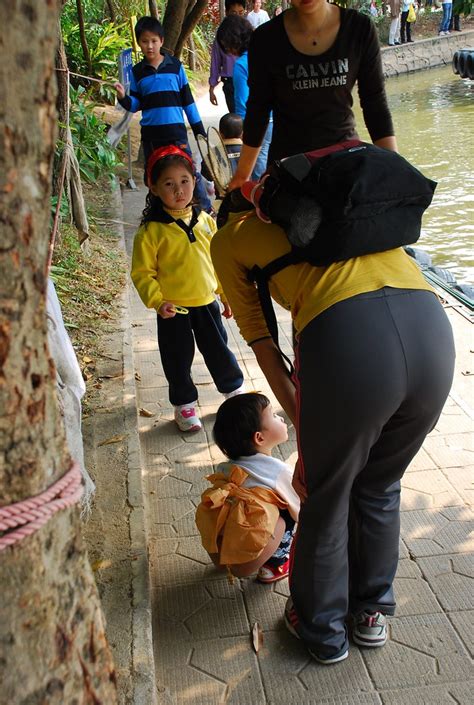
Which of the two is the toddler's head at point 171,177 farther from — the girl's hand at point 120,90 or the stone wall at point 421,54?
the stone wall at point 421,54

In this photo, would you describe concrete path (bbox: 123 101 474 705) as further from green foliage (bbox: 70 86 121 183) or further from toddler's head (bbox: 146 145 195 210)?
green foliage (bbox: 70 86 121 183)

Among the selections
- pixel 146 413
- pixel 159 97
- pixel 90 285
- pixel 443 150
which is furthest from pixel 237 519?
pixel 443 150

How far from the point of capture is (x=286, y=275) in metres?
2.28

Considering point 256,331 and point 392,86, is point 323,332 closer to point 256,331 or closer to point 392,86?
point 256,331

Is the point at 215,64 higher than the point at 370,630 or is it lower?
higher

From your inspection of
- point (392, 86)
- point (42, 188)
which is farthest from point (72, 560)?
point (392, 86)

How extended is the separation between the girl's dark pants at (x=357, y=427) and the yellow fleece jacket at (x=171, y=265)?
176 centimetres

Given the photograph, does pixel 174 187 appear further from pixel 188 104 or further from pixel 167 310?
pixel 188 104

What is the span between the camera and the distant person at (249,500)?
2.79 m

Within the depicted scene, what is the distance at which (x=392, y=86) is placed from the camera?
22.1 meters

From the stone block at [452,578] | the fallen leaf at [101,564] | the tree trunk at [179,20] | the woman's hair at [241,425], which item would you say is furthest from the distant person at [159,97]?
the stone block at [452,578]

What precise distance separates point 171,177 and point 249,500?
1746 mm

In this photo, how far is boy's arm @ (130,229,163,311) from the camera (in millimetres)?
3848

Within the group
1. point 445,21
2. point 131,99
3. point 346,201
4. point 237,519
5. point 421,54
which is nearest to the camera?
point 346,201
